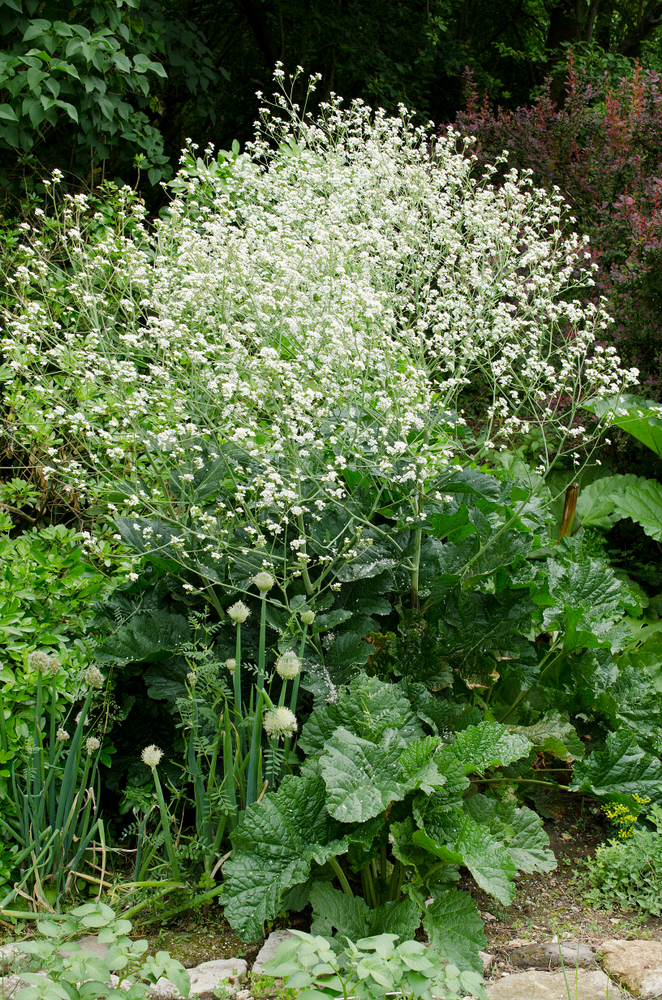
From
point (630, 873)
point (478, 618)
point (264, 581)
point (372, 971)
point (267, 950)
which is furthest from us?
point (478, 618)

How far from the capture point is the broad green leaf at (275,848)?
6.36ft

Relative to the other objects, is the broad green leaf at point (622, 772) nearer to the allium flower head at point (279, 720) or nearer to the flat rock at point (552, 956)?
the flat rock at point (552, 956)

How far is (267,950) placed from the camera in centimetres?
203

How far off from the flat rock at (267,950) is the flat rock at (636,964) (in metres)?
0.83

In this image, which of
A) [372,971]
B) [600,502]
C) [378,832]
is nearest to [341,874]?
[378,832]

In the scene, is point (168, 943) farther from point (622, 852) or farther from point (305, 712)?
point (622, 852)

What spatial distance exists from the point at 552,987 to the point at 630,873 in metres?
0.52

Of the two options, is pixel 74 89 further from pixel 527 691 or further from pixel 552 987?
pixel 552 987

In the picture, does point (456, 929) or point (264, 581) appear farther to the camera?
point (264, 581)

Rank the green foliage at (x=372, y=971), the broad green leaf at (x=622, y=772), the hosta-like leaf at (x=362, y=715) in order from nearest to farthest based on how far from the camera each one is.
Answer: the green foliage at (x=372, y=971) → the hosta-like leaf at (x=362, y=715) → the broad green leaf at (x=622, y=772)

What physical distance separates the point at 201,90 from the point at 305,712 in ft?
22.1

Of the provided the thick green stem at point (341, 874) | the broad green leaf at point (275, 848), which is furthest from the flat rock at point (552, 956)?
the broad green leaf at point (275, 848)

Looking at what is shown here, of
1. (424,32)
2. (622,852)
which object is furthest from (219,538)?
(424,32)

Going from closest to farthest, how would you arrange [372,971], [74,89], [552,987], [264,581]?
[372,971]
[552,987]
[264,581]
[74,89]
